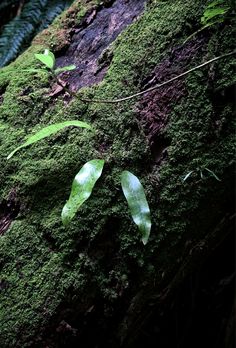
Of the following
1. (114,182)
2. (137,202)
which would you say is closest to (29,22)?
(114,182)

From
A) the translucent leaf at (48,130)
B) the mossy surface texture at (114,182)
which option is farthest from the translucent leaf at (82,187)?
the translucent leaf at (48,130)

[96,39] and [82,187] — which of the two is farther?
[96,39]

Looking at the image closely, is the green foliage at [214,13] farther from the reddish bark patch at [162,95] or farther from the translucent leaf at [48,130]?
the translucent leaf at [48,130]

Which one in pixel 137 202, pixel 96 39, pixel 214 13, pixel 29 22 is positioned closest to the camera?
pixel 137 202

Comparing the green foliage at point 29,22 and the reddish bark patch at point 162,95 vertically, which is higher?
the green foliage at point 29,22

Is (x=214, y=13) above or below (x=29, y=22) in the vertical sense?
below

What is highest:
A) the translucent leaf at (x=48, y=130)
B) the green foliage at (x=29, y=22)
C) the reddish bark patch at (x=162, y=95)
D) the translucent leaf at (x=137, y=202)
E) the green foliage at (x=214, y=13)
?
the green foliage at (x=29, y=22)

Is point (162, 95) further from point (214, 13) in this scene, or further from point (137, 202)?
point (137, 202)
